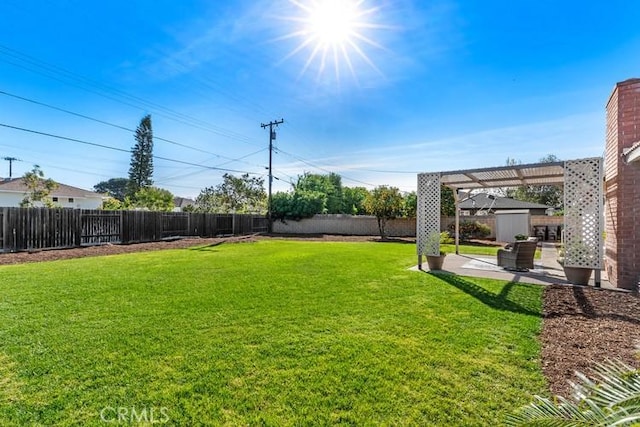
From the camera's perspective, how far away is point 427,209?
8.43m

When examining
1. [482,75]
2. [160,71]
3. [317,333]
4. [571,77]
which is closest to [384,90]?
[482,75]

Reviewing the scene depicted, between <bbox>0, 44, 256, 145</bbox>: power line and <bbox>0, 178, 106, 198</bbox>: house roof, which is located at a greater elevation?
<bbox>0, 44, 256, 145</bbox>: power line

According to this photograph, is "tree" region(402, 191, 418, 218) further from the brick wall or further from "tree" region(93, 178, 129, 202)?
"tree" region(93, 178, 129, 202)

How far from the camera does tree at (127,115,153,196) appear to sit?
38.2m

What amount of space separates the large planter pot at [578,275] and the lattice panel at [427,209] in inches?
110

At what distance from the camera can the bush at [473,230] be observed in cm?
1836

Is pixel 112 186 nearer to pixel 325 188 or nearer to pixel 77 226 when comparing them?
pixel 325 188

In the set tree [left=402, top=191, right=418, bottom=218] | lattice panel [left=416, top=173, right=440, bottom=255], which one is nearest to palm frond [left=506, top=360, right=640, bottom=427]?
lattice panel [left=416, top=173, right=440, bottom=255]

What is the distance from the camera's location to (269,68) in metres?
11.6

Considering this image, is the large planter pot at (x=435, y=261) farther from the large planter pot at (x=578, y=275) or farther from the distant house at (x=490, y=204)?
the distant house at (x=490, y=204)

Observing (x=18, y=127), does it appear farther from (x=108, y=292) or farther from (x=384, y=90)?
(x=384, y=90)

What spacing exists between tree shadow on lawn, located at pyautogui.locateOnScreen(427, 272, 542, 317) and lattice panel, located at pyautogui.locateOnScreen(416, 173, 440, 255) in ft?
4.91

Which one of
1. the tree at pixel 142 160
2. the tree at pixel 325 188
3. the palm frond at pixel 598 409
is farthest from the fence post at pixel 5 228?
the tree at pixel 142 160

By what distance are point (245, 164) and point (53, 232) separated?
1828 cm
